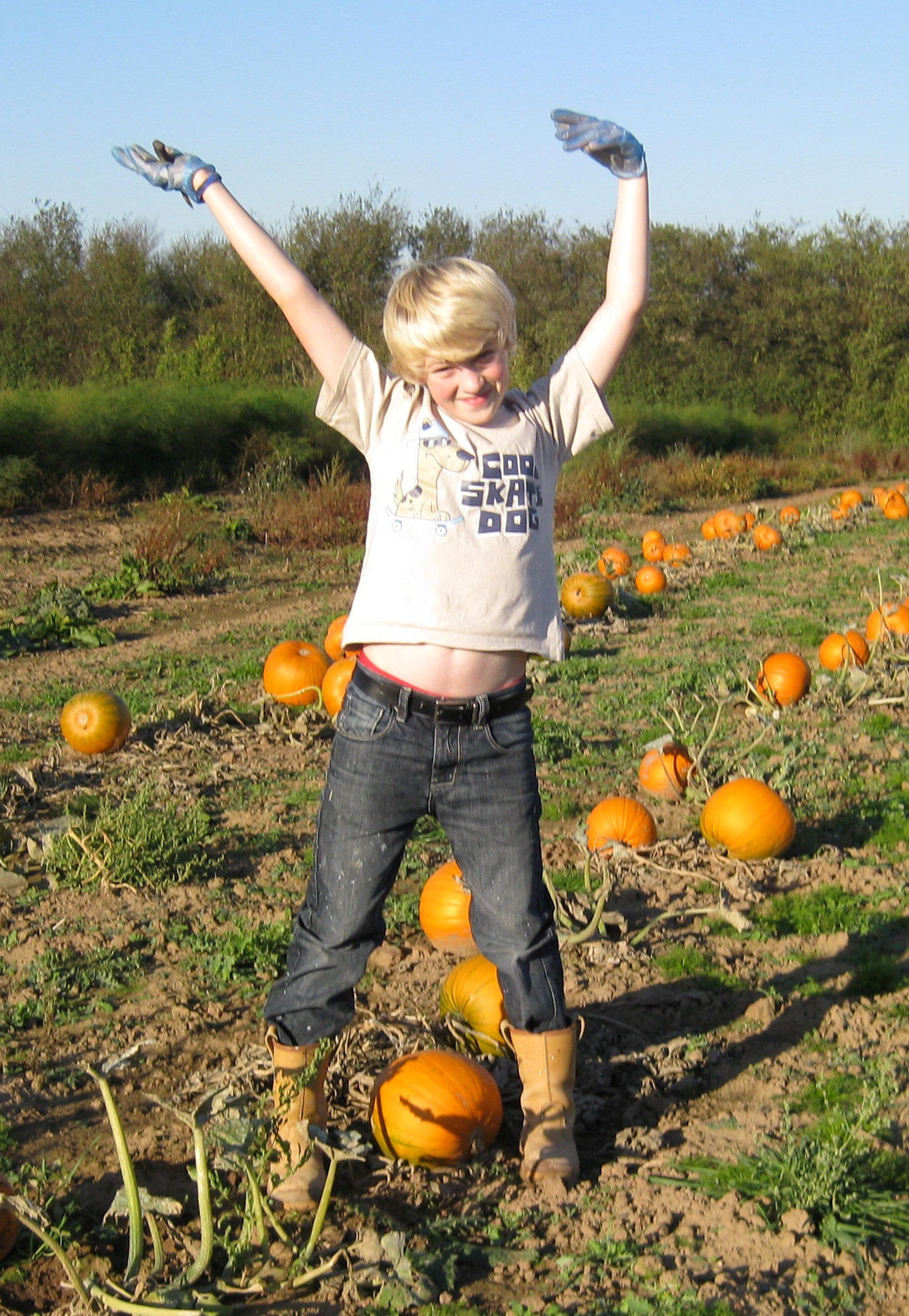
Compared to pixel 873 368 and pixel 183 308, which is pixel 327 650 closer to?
pixel 183 308

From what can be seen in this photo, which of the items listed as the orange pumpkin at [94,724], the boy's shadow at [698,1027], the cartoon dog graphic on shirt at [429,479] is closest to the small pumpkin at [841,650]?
the boy's shadow at [698,1027]

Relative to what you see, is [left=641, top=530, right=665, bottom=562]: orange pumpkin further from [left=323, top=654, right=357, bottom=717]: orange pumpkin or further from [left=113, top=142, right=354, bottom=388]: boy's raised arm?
[left=113, top=142, right=354, bottom=388]: boy's raised arm

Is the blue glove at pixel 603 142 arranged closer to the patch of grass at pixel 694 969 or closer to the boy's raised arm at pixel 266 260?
the boy's raised arm at pixel 266 260

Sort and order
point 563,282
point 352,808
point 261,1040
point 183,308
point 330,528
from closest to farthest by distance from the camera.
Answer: point 352,808, point 261,1040, point 330,528, point 183,308, point 563,282

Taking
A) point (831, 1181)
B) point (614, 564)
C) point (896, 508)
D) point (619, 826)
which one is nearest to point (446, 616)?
point (831, 1181)

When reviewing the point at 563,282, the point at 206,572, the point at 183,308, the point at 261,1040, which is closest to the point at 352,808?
the point at 261,1040

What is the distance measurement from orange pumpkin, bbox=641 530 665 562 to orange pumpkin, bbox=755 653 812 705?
231 inches

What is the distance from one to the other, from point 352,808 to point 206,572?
32.2 feet

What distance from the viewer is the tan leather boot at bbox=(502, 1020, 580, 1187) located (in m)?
2.84

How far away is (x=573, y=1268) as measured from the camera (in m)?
2.56

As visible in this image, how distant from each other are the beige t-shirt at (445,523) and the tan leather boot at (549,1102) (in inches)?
36.4

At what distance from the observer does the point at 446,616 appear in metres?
2.64

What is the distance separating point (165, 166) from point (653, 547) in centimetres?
1056

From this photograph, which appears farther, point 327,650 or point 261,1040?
point 327,650
